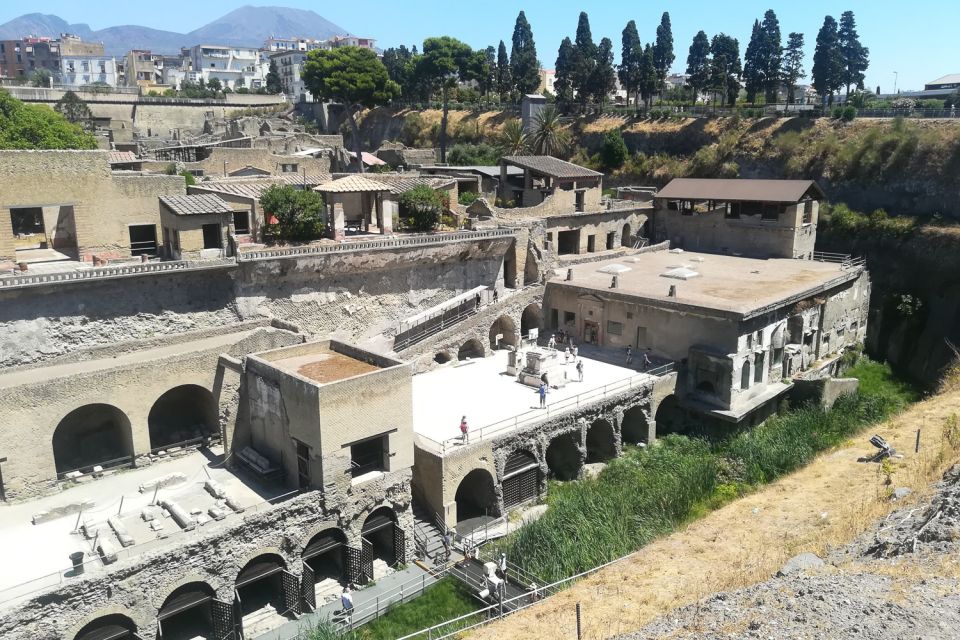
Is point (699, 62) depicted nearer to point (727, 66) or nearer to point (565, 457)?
point (727, 66)

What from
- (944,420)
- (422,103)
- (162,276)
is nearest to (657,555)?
(944,420)

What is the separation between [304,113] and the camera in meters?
90.2

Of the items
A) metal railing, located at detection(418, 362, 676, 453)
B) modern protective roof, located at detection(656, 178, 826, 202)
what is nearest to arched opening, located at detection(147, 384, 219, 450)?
metal railing, located at detection(418, 362, 676, 453)

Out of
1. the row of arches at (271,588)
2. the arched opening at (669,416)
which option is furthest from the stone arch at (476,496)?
the arched opening at (669,416)

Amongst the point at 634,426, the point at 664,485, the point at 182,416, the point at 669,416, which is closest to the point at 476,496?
the point at 664,485

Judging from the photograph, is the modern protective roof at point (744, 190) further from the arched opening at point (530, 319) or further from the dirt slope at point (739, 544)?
the dirt slope at point (739, 544)

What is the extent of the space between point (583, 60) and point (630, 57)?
5025 mm

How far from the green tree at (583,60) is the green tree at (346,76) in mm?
18645

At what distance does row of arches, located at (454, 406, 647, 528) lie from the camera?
84.5ft

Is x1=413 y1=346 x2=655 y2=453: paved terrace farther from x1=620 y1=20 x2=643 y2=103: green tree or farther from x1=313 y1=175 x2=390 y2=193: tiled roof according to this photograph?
x1=620 y1=20 x2=643 y2=103: green tree

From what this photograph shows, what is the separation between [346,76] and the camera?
7081 centimetres

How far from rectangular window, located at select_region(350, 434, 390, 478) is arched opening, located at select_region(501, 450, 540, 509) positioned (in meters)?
4.81

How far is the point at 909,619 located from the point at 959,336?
3453 centimetres

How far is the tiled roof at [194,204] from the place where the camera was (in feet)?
98.6
